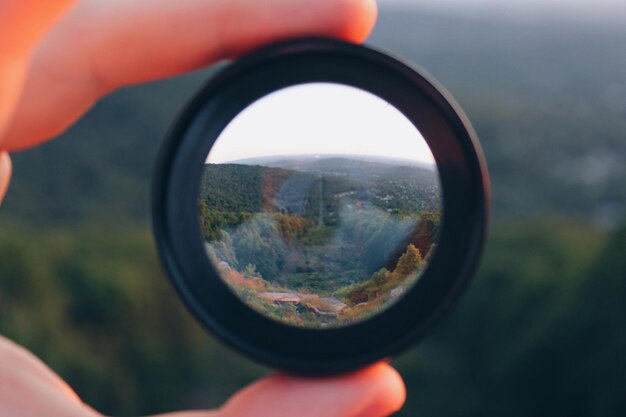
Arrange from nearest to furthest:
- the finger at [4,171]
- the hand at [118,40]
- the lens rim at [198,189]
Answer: the lens rim at [198,189]
the hand at [118,40]
the finger at [4,171]

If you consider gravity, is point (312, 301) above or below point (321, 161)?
below

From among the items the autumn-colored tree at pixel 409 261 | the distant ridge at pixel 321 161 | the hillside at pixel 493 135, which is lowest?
the autumn-colored tree at pixel 409 261

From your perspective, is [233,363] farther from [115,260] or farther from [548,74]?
[548,74]

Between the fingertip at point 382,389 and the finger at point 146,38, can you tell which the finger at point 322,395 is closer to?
the fingertip at point 382,389

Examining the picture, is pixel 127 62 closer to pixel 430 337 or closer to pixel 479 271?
pixel 430 337

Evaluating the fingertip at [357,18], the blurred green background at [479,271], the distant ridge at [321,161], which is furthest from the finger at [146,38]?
the blurred green background at [479,271]

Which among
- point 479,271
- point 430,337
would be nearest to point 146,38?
point 430,337
